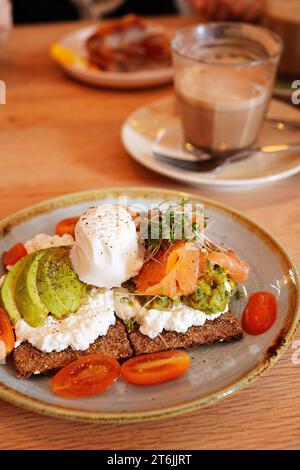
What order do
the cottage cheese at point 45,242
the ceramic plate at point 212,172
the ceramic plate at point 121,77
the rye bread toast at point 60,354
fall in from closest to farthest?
the rye bread toast at point 60,354 < the cottage cheese at point 45,242 < the ceramic plate at point 212,172 < the ceramic plate at point 121,77

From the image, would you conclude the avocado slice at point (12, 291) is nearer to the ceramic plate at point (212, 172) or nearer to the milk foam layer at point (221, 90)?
the ceramic plate at point (212, 172)

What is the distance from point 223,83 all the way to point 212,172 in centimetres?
35

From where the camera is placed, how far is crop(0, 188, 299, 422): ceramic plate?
107 cm

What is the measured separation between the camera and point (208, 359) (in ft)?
4.04

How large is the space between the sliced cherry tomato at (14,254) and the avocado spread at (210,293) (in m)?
0.50

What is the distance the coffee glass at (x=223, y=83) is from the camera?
1.99m

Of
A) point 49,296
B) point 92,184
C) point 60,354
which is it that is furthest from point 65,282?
point 92,184

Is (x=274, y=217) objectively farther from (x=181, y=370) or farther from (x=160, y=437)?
(x=160, y=437)

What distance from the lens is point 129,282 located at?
136 centimetres

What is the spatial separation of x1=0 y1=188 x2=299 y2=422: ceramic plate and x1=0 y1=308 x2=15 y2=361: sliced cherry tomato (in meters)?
0.03

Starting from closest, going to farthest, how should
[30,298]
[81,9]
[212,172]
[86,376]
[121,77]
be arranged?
[86,376] → [30,298] → [212,172] → [121,77] → [81,9]

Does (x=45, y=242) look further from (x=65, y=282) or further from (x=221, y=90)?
(x=221, y=90)

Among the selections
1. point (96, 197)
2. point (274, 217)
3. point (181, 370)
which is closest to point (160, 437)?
point (181, 370)

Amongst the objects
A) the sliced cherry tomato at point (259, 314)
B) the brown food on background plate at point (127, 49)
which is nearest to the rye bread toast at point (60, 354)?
the sliced cherry tomato at point (259, 314)
